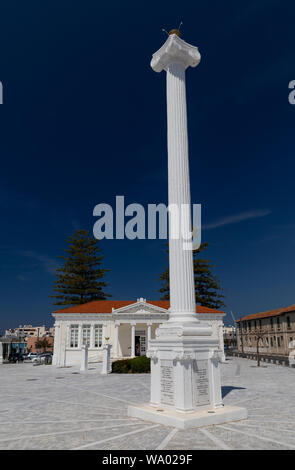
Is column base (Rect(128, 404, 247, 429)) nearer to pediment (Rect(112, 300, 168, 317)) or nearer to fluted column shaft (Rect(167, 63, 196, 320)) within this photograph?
fluted column shaft (Rect(167, 63, 196, 320))

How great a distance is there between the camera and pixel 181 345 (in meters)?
9.63

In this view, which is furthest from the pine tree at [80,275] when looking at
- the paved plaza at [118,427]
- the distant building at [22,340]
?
the paved plaza at [118,427]

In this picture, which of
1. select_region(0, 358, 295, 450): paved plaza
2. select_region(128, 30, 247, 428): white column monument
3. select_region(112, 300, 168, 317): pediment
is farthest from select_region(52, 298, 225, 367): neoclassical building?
select_region(128, 30, 247, 428): white column monument

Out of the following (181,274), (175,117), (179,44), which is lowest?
(181,274)

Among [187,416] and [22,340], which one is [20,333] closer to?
[22,340]

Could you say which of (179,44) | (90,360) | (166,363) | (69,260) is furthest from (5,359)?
(179,44)

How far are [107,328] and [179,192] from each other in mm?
28899

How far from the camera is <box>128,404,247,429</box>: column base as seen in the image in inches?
333

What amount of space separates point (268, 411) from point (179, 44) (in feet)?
42.9

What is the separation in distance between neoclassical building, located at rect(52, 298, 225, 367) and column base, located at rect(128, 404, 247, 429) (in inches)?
1072

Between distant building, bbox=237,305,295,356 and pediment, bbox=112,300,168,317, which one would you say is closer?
pediment, bbox=112,300,168,317

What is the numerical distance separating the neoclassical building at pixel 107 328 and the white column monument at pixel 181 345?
27040 millimetres
